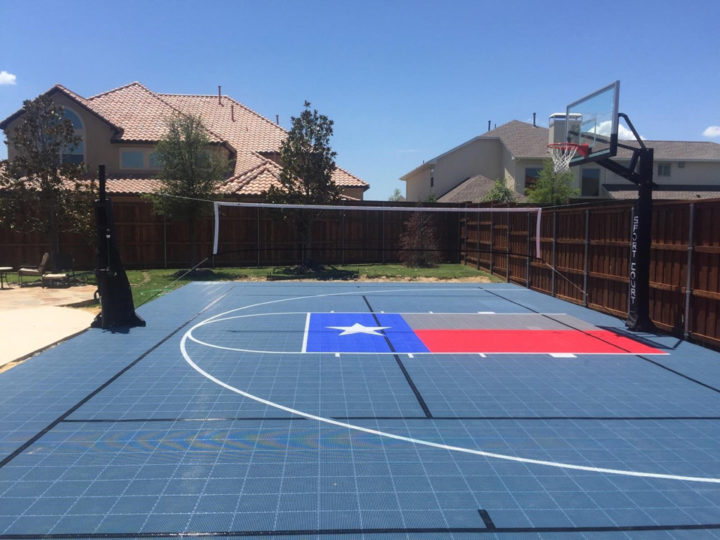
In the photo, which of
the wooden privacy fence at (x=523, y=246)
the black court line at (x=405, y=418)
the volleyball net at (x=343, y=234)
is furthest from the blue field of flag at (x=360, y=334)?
the volleyball net at (x=343, y=234)

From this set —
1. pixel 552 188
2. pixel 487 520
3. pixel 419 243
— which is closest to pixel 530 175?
pixel 552 188

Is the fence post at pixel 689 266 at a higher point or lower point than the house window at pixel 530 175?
lower

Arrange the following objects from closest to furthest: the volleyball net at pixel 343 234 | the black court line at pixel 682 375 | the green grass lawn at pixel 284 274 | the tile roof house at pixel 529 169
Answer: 1. the black court line at pixel 682 375
2. the green grass lawn at pixel 284 274
3. the volleyball net at pixel 343 234
4. the tile roof house at pixel 529 169

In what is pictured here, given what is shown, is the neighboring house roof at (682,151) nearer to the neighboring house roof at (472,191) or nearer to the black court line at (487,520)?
the neighboring house roof at (472,191)

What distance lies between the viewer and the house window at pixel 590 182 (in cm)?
3878

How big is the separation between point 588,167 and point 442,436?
36791 millimetres

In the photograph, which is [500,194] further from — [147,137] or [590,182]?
[147,137]

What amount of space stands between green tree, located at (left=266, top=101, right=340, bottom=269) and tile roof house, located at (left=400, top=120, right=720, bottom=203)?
662 inches

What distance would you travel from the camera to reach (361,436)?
6.27 metres

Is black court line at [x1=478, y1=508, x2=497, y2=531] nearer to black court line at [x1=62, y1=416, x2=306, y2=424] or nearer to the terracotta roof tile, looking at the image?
black court line at [x1=62, y1=416, x2=306, y2=424]

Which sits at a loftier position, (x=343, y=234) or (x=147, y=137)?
(x=147, y=137)

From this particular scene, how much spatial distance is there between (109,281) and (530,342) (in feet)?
29.7

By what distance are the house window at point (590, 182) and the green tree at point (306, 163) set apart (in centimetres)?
2285

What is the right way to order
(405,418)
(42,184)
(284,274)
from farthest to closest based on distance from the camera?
(284,274) → (42,184) → (405,418)
